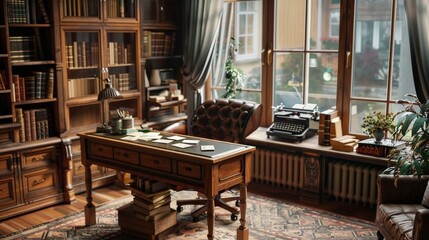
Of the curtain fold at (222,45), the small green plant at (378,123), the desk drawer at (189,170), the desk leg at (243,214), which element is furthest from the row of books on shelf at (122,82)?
the small green plant at (378,123)

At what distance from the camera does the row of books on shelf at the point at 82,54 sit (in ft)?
16.5

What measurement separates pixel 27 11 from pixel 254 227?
2951 millimetres

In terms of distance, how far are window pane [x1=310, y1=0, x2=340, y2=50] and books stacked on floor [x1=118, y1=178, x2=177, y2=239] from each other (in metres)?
2.35

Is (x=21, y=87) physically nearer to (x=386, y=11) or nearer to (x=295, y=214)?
(x=295, y=214)

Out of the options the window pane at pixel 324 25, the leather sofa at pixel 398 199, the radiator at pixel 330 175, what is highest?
the window pane at pixel 324 25

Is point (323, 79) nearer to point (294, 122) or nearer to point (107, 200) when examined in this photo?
point (294, 122)

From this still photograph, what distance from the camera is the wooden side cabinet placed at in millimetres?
4559

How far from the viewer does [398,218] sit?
336 centimetres

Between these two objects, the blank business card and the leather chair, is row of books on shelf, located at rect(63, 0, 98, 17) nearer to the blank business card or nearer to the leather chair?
the leather chair

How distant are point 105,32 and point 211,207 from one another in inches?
103

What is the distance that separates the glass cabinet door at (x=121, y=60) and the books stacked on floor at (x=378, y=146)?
2.64 metres

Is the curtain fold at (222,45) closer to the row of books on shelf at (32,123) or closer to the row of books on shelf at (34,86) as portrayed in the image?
the row of books on shelf at (34,86)

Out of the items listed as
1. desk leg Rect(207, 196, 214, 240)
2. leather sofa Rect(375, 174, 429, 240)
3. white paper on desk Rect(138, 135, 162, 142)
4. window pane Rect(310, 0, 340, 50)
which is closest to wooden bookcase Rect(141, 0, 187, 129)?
white paper on desk Rect(138, 135, 162, 142)

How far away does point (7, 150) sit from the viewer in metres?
4.48
